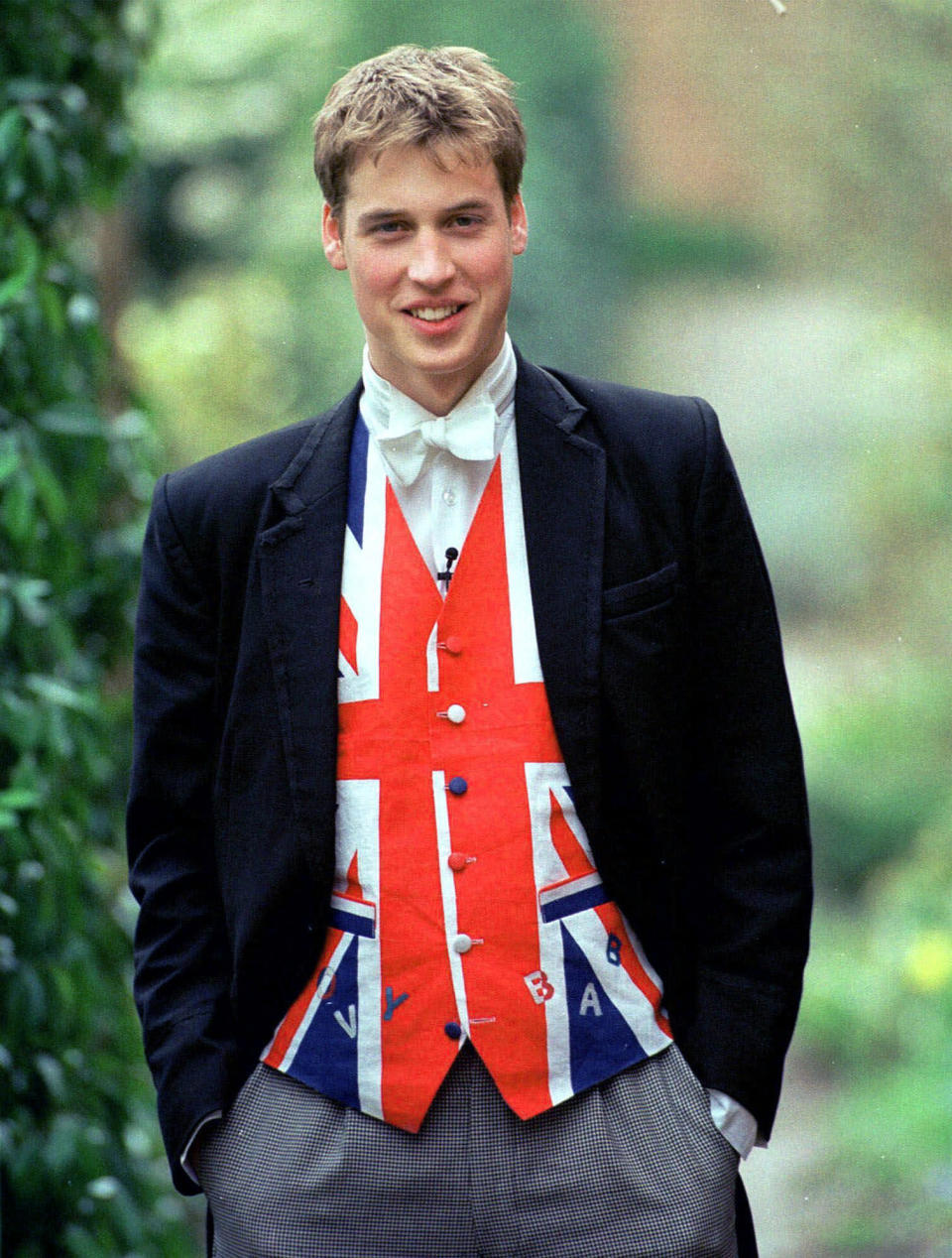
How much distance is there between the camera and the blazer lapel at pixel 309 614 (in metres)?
1.69

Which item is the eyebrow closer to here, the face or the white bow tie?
the face

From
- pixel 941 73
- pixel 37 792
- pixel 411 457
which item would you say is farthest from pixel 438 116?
pixel 941 73

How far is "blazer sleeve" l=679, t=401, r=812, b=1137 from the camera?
5.66 feet

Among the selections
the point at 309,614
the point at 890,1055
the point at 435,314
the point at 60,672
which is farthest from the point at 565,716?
the point at 890,1055

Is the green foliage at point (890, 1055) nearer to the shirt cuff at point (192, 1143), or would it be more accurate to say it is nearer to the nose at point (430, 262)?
the shirt cuff at point (192, 1143)

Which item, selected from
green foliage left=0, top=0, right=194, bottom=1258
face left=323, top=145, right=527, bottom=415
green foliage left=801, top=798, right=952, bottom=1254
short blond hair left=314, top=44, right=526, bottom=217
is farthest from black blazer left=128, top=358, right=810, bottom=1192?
green foliage left=801, top=798, right=952, bottom=1254

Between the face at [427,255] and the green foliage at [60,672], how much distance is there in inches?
31.0

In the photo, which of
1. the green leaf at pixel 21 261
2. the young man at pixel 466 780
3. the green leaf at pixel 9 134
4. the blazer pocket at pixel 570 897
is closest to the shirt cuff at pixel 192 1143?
the young man at pixel 466 780

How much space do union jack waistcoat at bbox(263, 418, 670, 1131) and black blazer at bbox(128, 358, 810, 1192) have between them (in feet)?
0.09

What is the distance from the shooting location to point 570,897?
5.52 feet

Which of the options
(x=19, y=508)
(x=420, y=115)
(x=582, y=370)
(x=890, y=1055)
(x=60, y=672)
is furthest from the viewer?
(x=582, y=370)

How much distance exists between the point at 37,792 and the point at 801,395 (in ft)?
25.1

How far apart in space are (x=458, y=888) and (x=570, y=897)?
10 cm

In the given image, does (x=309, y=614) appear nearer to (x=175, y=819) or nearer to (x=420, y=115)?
(x=175, y=819)
